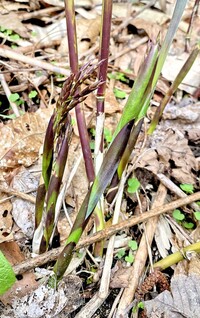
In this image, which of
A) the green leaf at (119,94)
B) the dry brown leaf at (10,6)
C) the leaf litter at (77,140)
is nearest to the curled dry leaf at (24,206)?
the leaf litter at (77,140)

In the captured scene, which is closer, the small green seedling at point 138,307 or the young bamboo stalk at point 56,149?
the young bamboo stalk at point 56,149

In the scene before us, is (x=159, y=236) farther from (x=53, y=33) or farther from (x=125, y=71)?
(x=53, y=33)

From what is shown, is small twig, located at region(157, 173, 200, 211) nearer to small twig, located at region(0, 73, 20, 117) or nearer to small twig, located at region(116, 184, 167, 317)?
small twig, located at region(116, 184, 167, 317)

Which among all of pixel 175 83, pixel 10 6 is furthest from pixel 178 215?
pixel 10 6

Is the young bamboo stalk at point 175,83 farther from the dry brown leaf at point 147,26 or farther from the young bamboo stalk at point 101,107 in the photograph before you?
the dry brown leaf at point 147,26

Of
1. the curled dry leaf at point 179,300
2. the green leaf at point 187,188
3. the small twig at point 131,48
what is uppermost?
the small twig at point 131,48

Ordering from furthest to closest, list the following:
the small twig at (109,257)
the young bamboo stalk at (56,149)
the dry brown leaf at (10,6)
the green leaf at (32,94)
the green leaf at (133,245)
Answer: the dry brown leaf at (10,6) → the green leaf at (32,94) → the green leaf at (133,245) → the small twig at (109,257) → the young bamboo stalk at (56,149)

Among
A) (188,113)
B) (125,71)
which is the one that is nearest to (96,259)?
(188,113)
